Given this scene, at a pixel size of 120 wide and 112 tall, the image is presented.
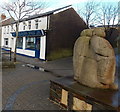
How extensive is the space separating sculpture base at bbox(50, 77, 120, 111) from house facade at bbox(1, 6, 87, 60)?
9891 millimetres

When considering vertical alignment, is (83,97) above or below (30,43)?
below

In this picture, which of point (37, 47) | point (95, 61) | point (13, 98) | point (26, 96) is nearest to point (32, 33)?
point (37, 47)

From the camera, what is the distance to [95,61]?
4.16 metres

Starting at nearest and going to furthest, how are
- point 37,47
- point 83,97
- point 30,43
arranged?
point 83,97, point 37,47, point 30,43

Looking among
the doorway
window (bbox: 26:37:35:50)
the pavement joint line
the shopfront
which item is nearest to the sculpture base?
the pavement joint line

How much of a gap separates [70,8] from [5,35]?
13.4m

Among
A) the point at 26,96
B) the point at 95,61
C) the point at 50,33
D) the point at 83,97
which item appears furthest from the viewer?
the point at 50,33

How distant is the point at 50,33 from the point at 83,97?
1127cm

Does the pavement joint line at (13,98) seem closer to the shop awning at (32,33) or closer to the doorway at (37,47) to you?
the shop awning at (32,33)

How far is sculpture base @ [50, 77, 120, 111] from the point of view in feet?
10.7

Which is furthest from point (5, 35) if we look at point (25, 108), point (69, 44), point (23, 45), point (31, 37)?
point (25, 108)

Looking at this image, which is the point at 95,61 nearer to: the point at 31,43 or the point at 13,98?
the point at 13,98

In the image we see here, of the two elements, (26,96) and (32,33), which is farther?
(32,33)

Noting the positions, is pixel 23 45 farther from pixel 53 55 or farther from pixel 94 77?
pixel 94 77
